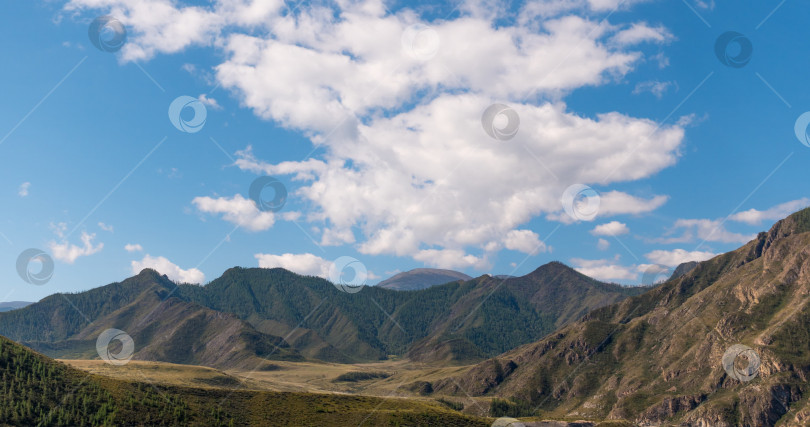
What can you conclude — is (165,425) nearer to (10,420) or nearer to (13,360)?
(10,420)

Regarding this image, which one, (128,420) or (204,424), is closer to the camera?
(128,420)

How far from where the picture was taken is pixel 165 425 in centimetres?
18388

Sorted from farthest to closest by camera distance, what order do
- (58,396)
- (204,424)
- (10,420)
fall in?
(204,424)
(58,396)
(10,420)

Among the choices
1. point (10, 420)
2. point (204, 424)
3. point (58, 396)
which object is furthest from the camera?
point (204, 424)

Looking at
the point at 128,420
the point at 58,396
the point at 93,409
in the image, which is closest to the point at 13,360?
the point at 58,396

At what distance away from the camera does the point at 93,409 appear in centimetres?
17950

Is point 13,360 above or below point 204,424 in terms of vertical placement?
above

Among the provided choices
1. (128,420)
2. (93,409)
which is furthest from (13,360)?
(128,420)

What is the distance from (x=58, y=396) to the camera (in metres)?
179

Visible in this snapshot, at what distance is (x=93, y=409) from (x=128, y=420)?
39.2 feet

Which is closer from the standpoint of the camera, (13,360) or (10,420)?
(10,420)

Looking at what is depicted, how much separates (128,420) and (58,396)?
78.9ft

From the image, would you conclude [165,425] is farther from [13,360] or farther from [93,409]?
[13,360]

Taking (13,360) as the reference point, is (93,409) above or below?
below
